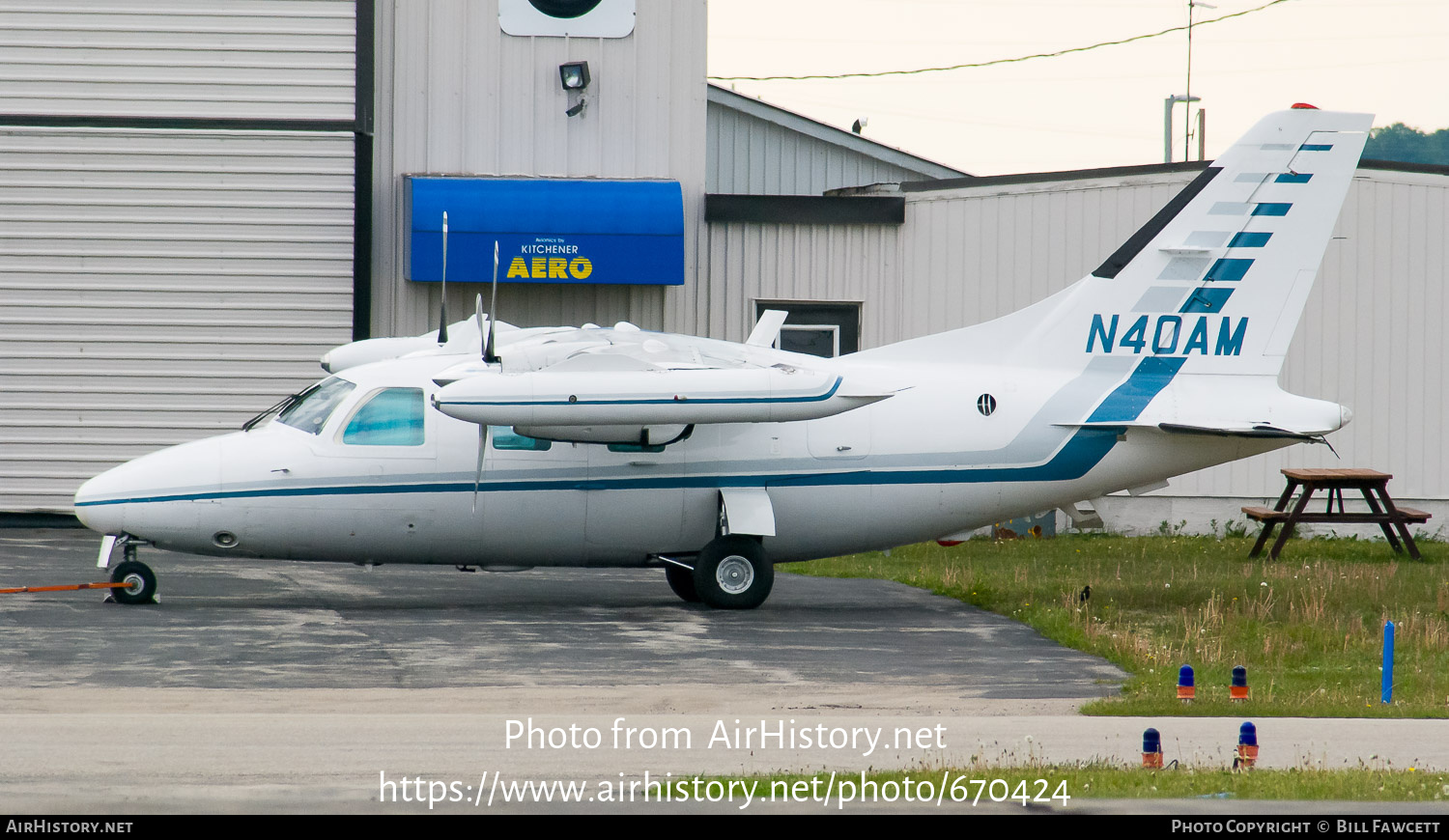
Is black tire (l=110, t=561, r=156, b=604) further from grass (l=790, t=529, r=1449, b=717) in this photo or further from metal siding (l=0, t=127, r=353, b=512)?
grass (l=790, t=529, r=1449, b=717)

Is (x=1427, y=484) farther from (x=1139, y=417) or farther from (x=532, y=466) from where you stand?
(x=532, y=466)

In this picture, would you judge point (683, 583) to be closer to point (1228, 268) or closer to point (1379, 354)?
point (1228, 268)

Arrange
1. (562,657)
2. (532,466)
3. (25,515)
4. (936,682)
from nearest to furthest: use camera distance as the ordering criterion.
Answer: (936,682) → (562,657) → (532,466) → (25,515)

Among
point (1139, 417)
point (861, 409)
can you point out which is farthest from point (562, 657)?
point (1139, 417)

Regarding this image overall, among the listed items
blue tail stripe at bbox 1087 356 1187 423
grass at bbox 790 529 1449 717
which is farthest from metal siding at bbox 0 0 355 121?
blue tail stripe at bbox 1087 356 1187 423

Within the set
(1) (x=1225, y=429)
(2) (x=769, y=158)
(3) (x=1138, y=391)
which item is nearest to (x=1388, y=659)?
(1) (x=1225, y=429)

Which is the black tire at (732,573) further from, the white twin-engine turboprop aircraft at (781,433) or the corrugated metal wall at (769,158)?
the corrugated metal wall at (769,158)

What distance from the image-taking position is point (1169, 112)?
67375 millimetres

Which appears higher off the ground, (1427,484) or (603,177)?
(603,177)

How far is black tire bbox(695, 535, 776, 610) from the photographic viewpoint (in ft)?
49.5

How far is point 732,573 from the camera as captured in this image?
1516 cm

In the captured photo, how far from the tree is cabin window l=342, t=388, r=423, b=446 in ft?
413

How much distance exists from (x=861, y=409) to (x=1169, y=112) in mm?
56840

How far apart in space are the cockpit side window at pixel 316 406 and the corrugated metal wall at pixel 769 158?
18.8 m
